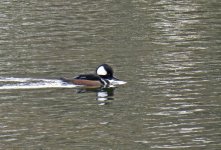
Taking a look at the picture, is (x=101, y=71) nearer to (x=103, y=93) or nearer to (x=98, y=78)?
(x=98, y=78)

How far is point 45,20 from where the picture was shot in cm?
3947

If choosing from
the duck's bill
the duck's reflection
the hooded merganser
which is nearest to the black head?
the hooded merganser

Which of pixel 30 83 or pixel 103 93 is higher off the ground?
pixel 30 83

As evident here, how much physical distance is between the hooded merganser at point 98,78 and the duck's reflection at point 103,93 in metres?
0.25

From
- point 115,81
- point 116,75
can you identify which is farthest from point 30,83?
point 116,75

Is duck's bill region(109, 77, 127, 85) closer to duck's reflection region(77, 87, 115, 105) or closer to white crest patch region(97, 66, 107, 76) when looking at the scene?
duck's reflection region(77, 87, 115, 105)

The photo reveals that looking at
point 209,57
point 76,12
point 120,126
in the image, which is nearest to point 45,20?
point 76,12

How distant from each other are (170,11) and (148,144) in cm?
2428

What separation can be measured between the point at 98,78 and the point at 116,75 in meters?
0.85

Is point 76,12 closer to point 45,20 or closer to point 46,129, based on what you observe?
point 45,20

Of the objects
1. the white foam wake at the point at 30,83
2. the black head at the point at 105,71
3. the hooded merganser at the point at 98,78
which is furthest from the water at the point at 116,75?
the black head at the point at 105,71

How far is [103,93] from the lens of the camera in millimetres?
24938

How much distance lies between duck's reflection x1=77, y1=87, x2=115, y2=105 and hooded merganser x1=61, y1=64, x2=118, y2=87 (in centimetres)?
25

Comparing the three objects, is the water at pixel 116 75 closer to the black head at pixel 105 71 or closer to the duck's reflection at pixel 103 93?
the duck's reflection at pixel 103 93
